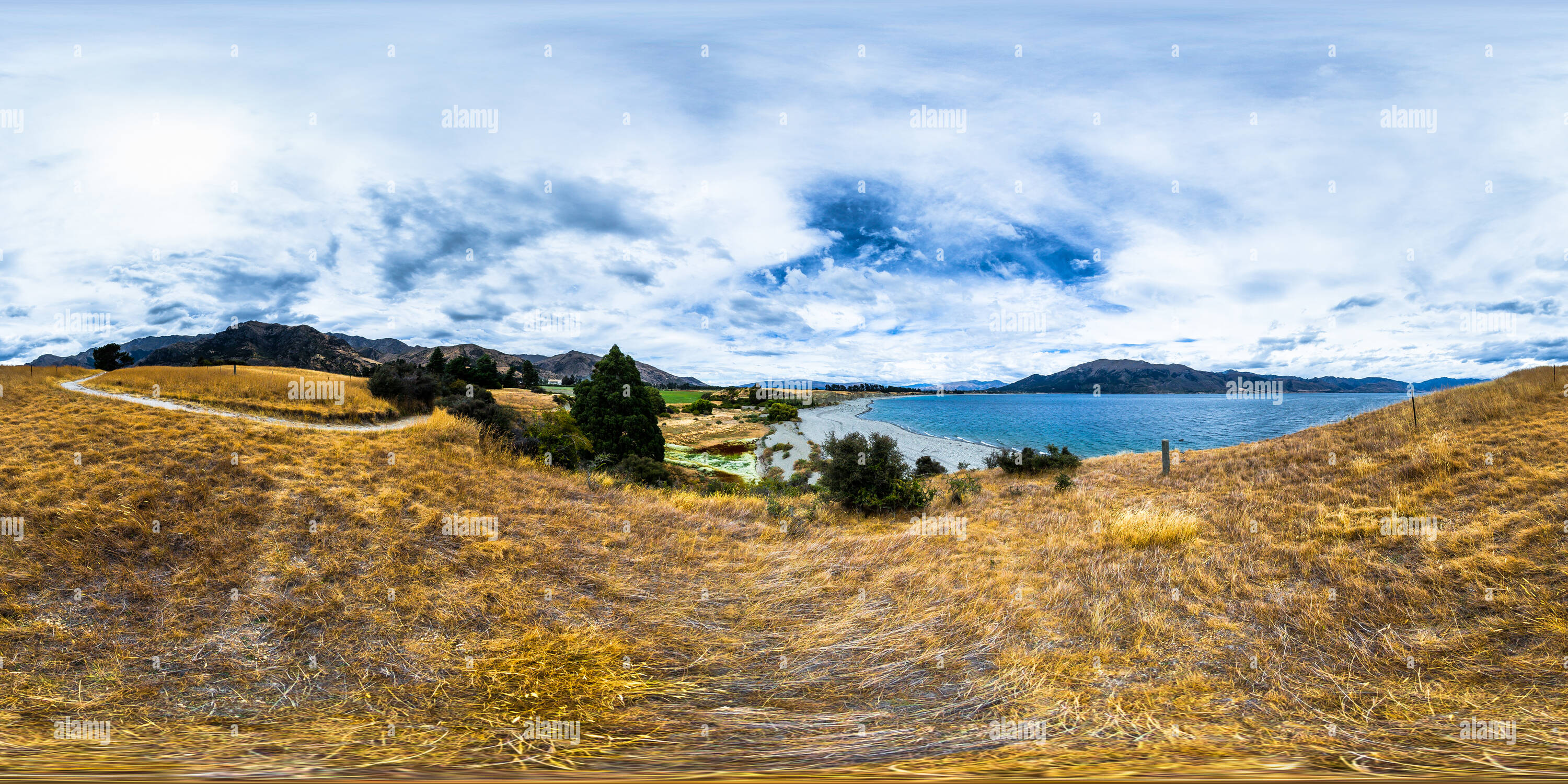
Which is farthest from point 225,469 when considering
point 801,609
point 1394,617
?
point 1394,617

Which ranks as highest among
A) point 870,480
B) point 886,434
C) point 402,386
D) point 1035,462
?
point 402,386

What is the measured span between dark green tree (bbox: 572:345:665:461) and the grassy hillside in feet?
45.0

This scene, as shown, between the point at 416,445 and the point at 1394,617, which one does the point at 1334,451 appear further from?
the point at 416,445

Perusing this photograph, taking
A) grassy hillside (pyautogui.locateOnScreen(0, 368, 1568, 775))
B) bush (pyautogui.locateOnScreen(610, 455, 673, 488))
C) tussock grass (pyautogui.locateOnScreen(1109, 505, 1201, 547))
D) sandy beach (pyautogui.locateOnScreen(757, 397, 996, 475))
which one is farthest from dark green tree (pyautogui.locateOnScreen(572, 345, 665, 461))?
tussock grass (pyautogui.locateOnScreen(1109, 505, 1201, 547))

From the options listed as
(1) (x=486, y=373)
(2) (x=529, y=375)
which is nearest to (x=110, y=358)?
(1) (x=486, y=373)

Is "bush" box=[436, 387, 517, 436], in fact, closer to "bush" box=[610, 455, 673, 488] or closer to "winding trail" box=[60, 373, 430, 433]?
"winding trail" box=[60, 373, 430, 433]

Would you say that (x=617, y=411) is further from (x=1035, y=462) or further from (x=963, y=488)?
(x=1035, y=462)

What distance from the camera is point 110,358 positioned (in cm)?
1905

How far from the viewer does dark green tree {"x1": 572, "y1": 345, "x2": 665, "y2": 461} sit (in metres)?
21.9

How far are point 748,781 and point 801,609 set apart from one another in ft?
8.68

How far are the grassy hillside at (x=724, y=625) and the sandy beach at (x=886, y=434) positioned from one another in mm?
15847

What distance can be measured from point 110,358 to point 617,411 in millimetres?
18645

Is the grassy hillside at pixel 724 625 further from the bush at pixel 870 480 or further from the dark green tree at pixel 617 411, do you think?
the dark green tree at pixel 617 411

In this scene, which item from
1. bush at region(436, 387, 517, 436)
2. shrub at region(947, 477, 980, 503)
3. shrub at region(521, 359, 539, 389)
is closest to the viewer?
shrub at region(947, 477, 980, 503)
